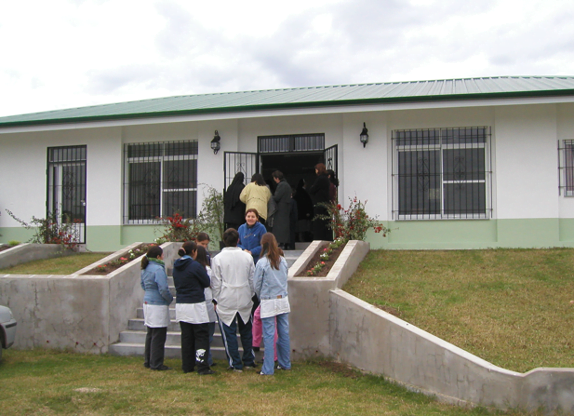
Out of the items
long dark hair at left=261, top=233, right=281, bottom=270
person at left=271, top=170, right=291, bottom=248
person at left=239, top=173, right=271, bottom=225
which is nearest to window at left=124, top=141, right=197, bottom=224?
person at left=239, top=173, right=271, bottom=225

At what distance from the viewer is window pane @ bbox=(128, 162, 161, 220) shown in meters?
13.1

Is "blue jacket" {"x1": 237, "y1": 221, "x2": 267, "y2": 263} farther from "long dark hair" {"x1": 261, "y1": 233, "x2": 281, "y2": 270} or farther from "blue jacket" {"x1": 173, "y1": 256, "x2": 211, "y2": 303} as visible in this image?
"blue jacket" {"x1": 173, "y1": 256, "x2": 211, "y2": 303}

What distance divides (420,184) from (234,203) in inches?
158

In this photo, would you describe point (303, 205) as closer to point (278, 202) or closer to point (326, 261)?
point (278, 202)

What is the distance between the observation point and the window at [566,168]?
11.3 metres

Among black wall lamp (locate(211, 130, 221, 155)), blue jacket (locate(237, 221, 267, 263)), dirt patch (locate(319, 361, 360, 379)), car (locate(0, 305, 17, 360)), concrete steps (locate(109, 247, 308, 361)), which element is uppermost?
black wall lamp (locate(211, 130, 221, 155))

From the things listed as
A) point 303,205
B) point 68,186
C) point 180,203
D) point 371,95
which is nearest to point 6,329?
point 180,203

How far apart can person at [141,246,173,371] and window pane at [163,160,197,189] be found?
5837mm

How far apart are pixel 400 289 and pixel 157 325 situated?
3547 millimetres

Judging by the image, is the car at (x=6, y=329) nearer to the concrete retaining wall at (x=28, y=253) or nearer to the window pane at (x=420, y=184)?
the concrete retaining wall at (x=28, y=253)

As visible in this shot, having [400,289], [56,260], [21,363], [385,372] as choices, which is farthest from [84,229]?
[385,372]

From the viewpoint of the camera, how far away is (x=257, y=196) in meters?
10.1

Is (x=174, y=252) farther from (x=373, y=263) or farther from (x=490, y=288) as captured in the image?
(x=490, y=288)

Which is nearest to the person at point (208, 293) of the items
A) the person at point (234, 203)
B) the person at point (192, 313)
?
the person at point (192, 313)
